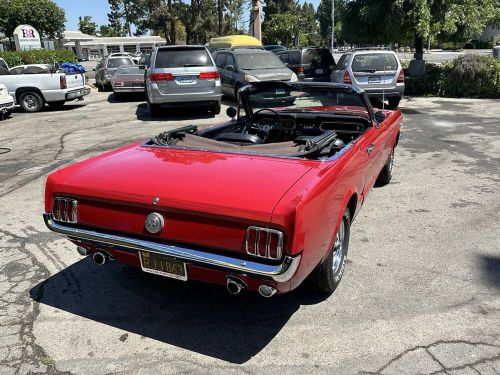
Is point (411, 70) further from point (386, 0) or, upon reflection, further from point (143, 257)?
point (143, 257)

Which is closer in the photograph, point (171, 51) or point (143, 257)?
point (143, 257)

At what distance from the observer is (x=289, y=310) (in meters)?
3.37

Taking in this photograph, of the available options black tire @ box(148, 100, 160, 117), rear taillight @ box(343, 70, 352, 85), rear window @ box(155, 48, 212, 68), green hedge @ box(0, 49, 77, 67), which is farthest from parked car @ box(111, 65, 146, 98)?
green hedge @ box(0, 49, 77, 67)

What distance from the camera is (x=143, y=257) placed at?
9.66 ft

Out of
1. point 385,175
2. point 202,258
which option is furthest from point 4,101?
point 202,258

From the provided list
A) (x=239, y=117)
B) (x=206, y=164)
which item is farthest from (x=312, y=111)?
(x=206, y=164)

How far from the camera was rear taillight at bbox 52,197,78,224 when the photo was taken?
3.11m

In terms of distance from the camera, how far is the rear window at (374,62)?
12320mm

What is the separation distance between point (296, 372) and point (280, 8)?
86.6 m

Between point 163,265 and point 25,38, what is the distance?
102 ft

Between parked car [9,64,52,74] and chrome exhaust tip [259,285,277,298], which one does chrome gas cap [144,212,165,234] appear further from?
parked car [9,64,52,74]

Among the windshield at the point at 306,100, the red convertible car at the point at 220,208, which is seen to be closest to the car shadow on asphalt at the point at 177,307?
the red convertible car at the point at 220,208

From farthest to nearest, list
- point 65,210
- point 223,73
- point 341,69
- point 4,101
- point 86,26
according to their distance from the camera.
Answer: point 86,26
point 223,73
point 341,69
point 4,101
point 65,210

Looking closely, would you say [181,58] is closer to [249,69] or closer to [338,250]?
[249,69]
